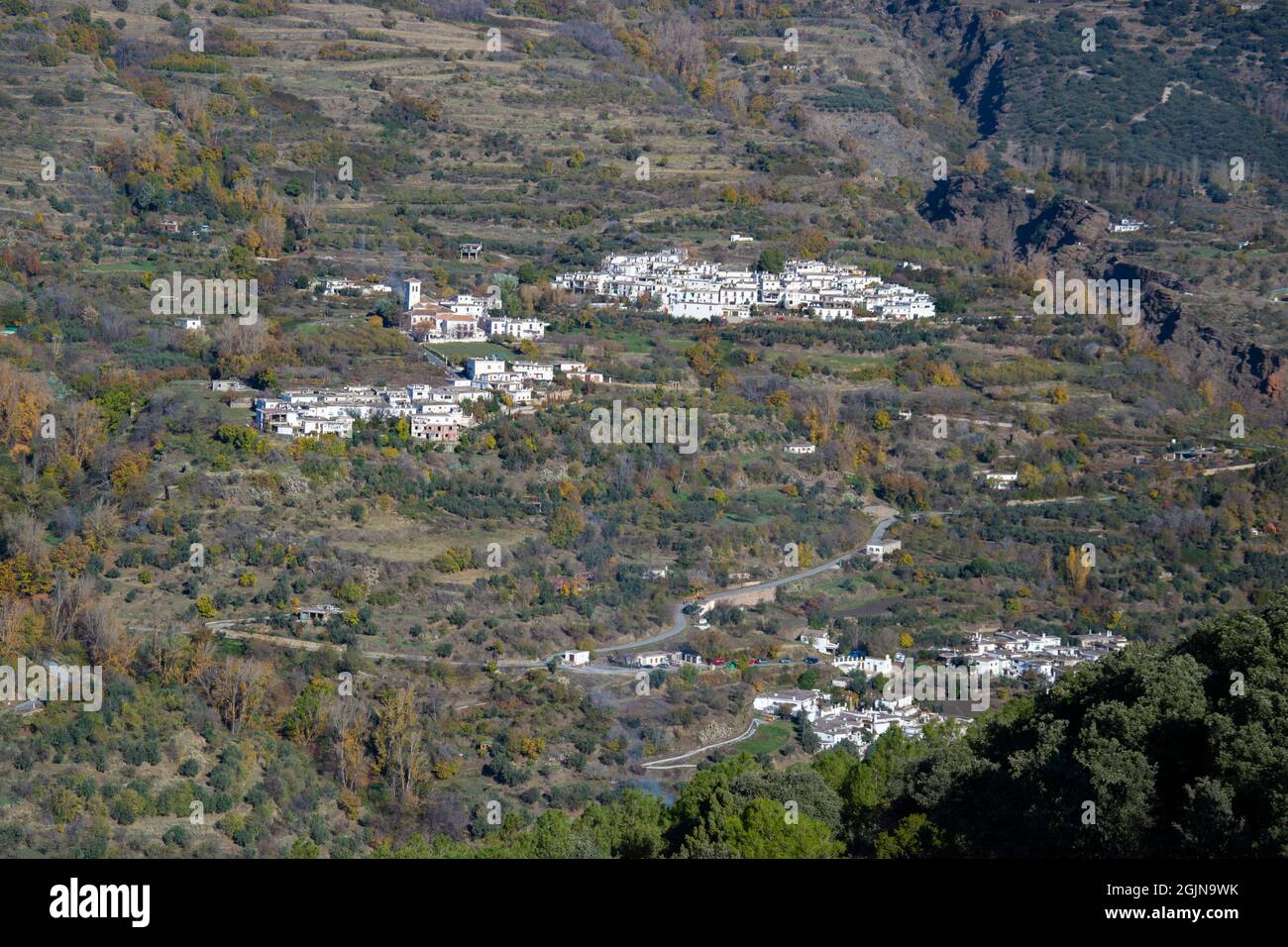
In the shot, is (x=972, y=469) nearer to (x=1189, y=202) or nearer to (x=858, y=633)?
(x=858, y=633)

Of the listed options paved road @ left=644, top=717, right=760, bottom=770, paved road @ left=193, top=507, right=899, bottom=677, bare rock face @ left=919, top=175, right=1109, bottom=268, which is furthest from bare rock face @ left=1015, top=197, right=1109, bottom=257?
paved road @ left=644, top=717, right=760, bottom=770

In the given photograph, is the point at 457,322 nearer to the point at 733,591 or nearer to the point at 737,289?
the point at 737,289

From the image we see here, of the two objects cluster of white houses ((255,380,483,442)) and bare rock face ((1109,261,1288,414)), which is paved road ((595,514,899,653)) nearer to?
cluster of white houses ((255,380,483,442))

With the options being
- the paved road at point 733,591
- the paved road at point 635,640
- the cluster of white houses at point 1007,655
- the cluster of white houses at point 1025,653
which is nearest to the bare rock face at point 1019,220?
the paved road at point 733,591

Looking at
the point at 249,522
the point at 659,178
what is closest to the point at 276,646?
the point at 249,522

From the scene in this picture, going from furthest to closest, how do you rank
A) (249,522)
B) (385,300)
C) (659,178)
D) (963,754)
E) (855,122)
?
1. (855,122)
2. (659,178)
3. (385,300)
4. (249,522)
5. (963,754)
